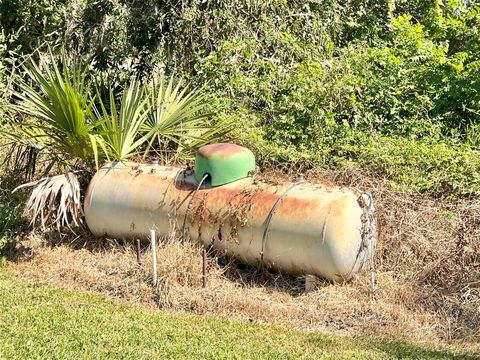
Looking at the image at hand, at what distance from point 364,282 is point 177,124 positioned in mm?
3319

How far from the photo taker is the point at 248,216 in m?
6.82

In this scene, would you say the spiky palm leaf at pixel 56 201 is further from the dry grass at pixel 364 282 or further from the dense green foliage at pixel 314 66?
the dense green foliage at pixel 314 66

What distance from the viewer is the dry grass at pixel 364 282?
5996 millimetres

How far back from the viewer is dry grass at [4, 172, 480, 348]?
6.00 metres

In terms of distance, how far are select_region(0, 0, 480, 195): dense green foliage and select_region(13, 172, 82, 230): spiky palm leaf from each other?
7.18 feet

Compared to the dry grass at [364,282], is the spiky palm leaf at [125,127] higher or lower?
higher

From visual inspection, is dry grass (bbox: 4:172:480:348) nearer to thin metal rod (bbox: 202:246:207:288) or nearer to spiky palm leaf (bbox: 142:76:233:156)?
thin metal rod (bbox: 202:246:207:288)

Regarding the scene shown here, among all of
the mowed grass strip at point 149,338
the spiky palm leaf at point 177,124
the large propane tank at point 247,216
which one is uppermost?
the spiky palm leaf at point 177,124

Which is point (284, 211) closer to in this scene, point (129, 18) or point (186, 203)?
point (186, 203)

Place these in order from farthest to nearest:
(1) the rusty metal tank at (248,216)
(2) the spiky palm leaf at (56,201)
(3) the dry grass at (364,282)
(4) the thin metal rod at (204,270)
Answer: (2) the spiky palm leaf at (56,201), (4) the thin metal rod at (204,270), (1) the rusty metal tank at (248,216), (3) the dry grass at (364,282)

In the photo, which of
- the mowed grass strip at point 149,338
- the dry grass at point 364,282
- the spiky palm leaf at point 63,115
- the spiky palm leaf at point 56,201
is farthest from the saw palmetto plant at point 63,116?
the mowed grass strip at point 149,338

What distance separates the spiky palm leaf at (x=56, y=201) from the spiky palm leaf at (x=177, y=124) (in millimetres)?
1100

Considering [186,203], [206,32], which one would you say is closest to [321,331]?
[186,203]

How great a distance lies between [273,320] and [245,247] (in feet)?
3.33
